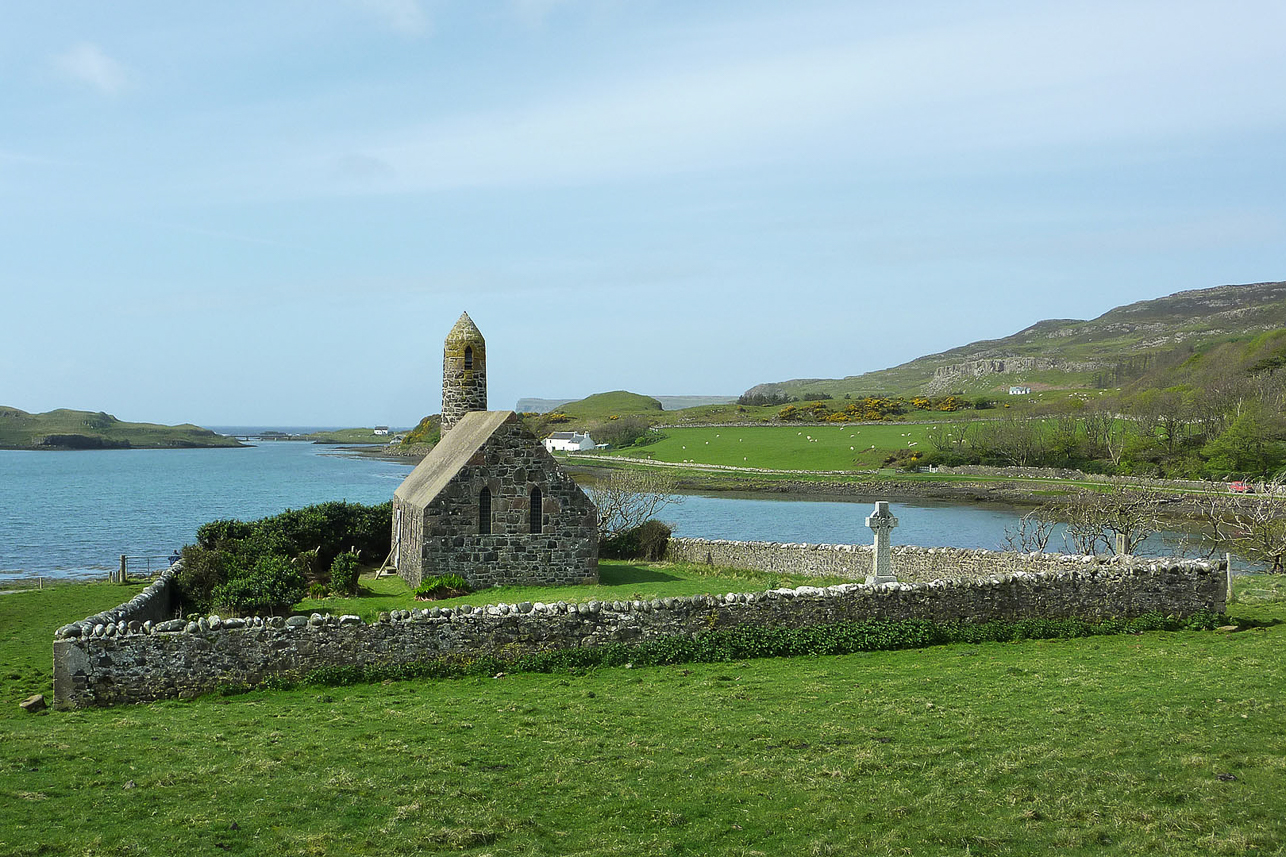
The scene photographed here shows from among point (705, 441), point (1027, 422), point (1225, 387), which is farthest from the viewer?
point (705, 441)

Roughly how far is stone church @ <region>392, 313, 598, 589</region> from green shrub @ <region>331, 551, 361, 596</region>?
1.81 m

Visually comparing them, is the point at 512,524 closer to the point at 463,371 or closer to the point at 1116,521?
the point at 463,371

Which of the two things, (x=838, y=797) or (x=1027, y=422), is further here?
(x=1027, y=422)

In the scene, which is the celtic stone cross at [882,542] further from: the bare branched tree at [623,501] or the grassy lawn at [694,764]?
the bare branched tree at [623,501]

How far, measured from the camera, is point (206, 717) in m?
Answer: 14.6

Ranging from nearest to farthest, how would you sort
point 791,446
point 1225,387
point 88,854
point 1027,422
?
point 88,854 → point 1225,387 → point 1027,422 → point 791,446

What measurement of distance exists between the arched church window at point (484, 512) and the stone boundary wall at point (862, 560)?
1062 cm

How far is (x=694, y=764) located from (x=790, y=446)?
118146 mm

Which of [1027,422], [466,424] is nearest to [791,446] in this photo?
[1027,422]

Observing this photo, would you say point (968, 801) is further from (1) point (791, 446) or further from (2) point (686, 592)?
(1) point (791, 446)

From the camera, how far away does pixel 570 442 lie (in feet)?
522

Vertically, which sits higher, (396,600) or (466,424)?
(466,424)

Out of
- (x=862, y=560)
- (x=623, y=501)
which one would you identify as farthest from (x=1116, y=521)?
(x=623, y=501)

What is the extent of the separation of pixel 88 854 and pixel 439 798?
11.5ft
